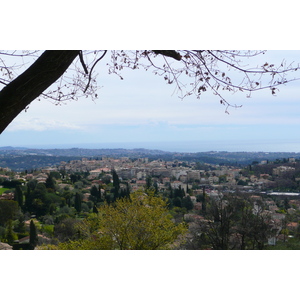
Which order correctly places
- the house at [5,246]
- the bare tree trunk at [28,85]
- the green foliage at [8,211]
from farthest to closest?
the green foliage at [8,211] → the house at [5,246] → the bare tree trunk at [28,85]

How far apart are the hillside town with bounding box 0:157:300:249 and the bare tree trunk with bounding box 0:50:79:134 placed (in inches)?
95.1

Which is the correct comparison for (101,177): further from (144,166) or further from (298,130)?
(298,130)

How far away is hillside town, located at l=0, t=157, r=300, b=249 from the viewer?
11.5ft

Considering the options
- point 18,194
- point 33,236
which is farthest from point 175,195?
point 18,194

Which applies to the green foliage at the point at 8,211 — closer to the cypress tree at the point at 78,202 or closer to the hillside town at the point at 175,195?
the hillside town at the point at 175,195

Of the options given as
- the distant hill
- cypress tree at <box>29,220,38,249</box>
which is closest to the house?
cypress tree at <box>29,220,38,249</box>

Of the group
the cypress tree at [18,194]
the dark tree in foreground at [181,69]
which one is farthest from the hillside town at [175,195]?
the dark tree in foreground at [181,69]

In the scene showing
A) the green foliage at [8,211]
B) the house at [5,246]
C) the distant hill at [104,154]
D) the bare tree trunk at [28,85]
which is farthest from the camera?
the distant hill at [104,154]

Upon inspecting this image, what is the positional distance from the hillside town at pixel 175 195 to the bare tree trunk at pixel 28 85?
242 centimetres

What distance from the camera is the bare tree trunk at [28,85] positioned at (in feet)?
4.49

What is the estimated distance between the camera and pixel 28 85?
1397 mm

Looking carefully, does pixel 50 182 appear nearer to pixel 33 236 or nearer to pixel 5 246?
pixel 33 236

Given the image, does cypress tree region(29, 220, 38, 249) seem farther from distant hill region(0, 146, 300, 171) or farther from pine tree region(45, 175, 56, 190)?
distant hill region(0, 146, 300, 171)
